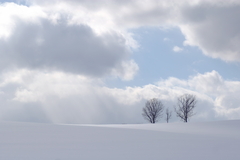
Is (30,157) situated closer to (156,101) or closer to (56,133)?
(56,133)

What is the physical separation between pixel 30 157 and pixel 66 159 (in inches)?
47.6

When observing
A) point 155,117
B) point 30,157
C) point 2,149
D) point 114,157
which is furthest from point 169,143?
point 155,117

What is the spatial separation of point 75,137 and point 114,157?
399 cm

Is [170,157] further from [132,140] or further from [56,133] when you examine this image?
[56,133]

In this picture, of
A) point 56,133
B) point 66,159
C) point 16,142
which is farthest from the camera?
point 56,133

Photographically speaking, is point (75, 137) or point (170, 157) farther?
point (75, 137)

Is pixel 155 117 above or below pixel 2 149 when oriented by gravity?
above

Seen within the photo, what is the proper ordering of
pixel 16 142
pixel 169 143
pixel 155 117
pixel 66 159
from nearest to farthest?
pixel 66 159
pixel 16 142
pixel 169 143
pixel 155 117

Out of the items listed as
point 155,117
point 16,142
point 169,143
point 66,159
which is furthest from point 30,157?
point 155,117

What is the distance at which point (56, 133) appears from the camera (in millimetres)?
13977

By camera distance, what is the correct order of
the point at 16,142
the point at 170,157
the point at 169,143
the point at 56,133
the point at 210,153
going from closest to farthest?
the point at 170,157 → the point at 210,153 → the point at 16,142 → the point at 169,143 → the point at 56,133

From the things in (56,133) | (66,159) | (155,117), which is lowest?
(66,159)

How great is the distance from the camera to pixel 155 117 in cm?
5981

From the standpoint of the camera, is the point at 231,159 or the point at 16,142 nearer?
the point at 231,159
